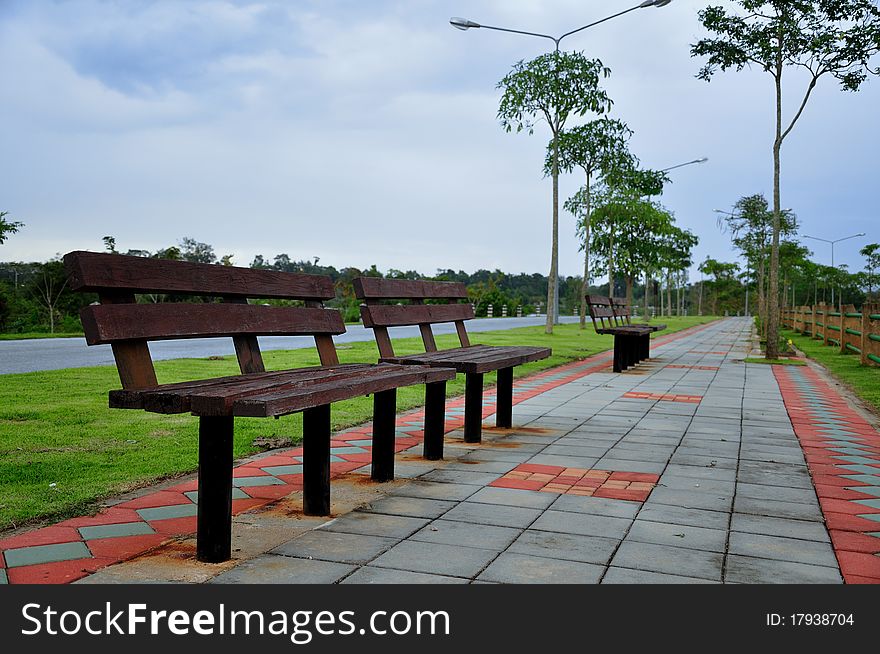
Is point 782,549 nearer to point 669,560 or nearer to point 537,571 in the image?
point 669,560

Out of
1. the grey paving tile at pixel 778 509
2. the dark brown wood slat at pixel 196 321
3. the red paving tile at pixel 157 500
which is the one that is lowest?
the grey paving tile at pixel 778 509

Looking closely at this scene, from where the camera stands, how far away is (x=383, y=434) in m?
4.42

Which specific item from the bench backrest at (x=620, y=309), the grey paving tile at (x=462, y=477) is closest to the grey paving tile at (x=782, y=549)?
the grey paving tile at (x=462, y=477)

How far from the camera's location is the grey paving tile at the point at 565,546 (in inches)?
126

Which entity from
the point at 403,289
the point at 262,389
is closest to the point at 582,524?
the point at 262,389

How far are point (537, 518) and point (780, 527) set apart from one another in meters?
1.07

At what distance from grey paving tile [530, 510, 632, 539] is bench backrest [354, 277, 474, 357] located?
4.98ft

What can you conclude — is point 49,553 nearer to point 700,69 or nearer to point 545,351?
point 545,351

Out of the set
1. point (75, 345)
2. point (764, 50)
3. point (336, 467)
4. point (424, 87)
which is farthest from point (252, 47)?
point (336, 467)

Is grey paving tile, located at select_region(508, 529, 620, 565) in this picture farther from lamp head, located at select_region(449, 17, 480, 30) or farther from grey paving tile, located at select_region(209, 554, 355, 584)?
lamp head, located at select_region(449, 17, 480, 30)

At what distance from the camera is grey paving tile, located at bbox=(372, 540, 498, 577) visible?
303 cm

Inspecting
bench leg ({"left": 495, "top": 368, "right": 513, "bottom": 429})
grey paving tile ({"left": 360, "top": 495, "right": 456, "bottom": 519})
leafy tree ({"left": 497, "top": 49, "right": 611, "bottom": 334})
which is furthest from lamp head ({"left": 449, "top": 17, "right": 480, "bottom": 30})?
grey paving tile ({"left": 360, "top": 495, "right": 456, "bottom": 519})

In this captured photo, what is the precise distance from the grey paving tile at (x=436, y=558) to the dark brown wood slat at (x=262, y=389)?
0.71m

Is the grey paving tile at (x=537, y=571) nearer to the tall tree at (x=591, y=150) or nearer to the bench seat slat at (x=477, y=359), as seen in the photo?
the bench seat slat at (x=477, y=359)
